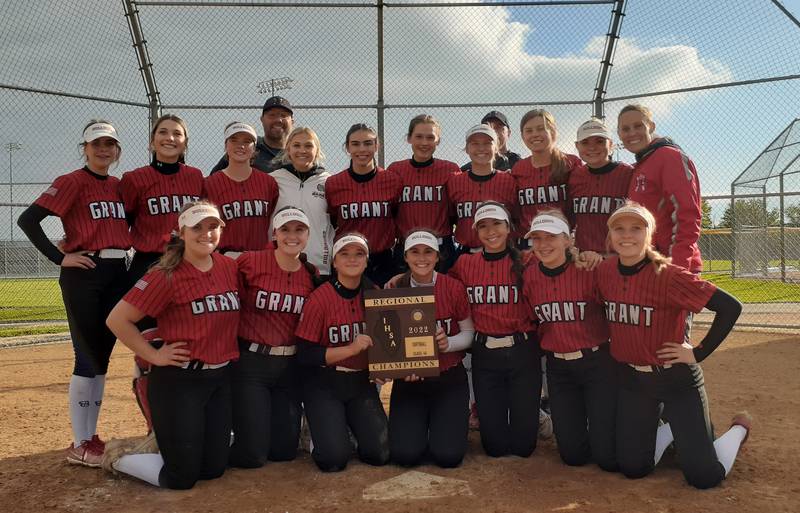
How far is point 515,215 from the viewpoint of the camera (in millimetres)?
4520

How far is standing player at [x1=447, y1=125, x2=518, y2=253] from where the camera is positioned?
4.48m

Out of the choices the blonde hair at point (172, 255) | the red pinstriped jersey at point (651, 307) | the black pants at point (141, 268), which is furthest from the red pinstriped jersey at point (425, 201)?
the black pants at point (141, 268)

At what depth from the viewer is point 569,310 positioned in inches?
145

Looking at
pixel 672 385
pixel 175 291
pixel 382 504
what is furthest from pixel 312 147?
pixel 672 385

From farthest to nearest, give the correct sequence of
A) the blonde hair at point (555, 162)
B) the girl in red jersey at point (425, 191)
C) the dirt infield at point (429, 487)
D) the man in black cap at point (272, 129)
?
the man in black cap at point (272, 129) → the girl in red jersey at point (425, 191) → the blonde hair at point (555, 162) → the dirt infield at point (429, 487)

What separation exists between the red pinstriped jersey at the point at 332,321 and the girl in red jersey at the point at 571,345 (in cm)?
116

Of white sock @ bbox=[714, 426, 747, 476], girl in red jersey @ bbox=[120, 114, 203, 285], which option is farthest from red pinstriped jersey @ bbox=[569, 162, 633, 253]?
girl in red jersey @ bbox=[120, 114, 203, 285]

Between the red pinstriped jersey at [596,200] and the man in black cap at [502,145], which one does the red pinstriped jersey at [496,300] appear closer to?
the red pinstriped jersey at [596,200]

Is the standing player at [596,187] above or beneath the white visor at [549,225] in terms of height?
above

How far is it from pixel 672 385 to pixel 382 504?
5.82 ft

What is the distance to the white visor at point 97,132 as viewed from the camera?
3775 millimetres

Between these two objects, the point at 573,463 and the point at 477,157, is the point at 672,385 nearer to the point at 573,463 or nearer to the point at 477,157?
the point at 573,463

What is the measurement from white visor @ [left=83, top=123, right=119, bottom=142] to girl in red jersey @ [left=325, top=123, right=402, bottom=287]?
1.53 metres

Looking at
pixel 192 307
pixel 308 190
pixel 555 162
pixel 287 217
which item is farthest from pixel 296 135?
pixel 555 162
